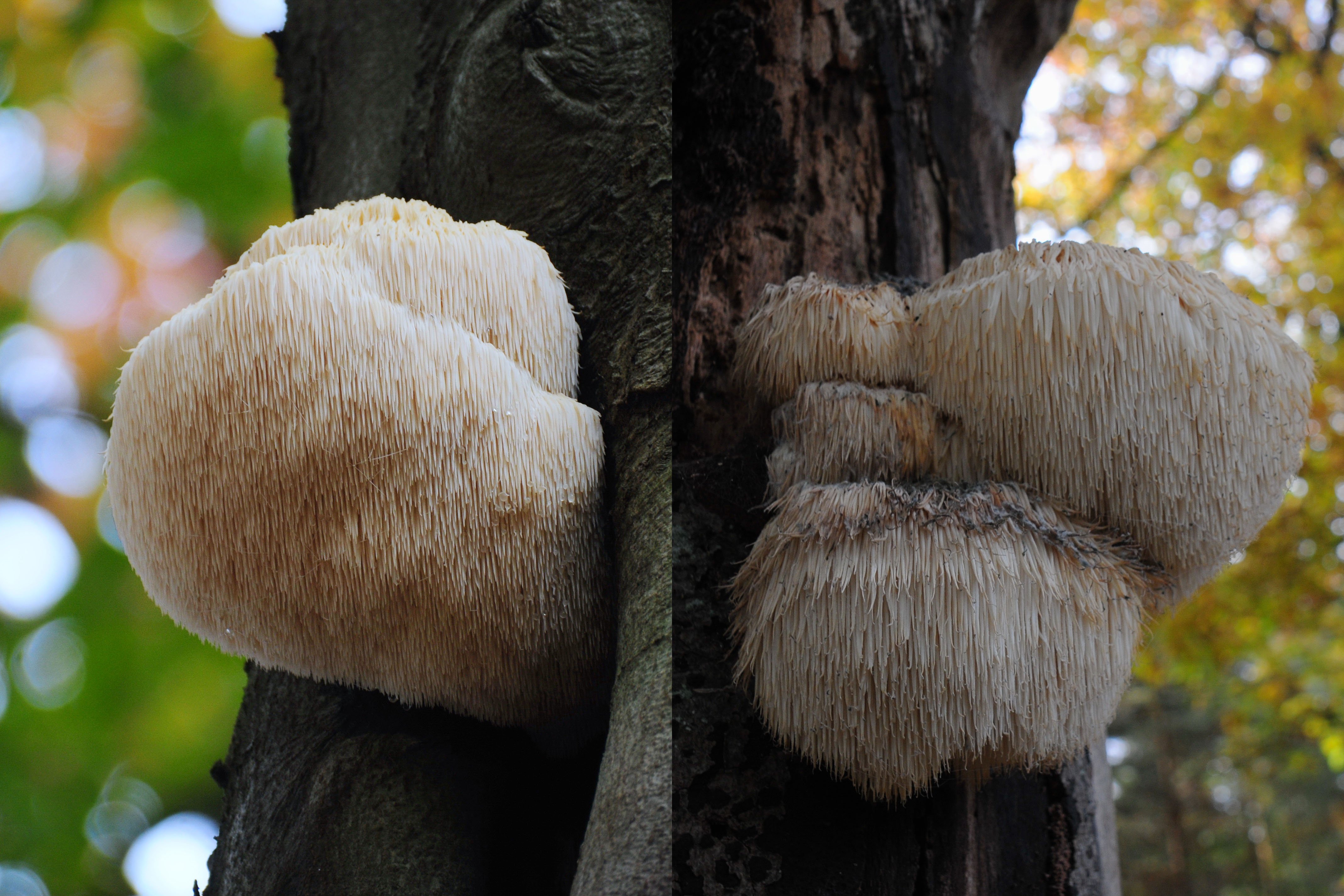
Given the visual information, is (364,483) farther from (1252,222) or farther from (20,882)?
(1252,222)

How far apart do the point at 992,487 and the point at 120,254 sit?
532 centimetres

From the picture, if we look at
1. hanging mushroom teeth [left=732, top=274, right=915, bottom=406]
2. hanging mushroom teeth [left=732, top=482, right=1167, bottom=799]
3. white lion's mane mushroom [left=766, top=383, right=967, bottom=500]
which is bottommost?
hanging mushroom teeth [left=732, top=482, right=1167, bottom=799]

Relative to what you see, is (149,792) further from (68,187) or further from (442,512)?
(442,512)

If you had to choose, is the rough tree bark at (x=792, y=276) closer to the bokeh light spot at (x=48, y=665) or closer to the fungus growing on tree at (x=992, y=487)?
the fungus growing on tree at (x=992, y=487)

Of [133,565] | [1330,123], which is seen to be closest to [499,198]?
[133,565]

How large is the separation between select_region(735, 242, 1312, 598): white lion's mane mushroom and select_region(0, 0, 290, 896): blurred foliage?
3.63 metres

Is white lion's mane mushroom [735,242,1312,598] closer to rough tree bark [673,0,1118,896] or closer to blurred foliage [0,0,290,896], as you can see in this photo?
rough tree bark [673,0,1118,896]

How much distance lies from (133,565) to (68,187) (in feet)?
16.4

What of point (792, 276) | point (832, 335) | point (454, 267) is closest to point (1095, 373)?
point (832, 335)

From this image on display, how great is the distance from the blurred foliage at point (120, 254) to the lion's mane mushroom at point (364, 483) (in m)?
3.11

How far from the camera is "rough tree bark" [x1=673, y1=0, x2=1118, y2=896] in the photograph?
3.52ft

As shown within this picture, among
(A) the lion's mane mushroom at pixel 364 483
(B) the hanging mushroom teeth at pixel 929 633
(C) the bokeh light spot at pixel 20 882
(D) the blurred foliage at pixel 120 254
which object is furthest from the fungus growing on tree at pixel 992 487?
(C) the bokeh light spot at pixel 20 882

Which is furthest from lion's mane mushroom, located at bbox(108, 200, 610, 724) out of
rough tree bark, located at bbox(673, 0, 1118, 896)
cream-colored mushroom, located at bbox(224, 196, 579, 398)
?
rough tree bark, located at bbox(673, 0, 1118, 896)

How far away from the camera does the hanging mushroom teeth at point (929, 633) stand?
37.3 inches
